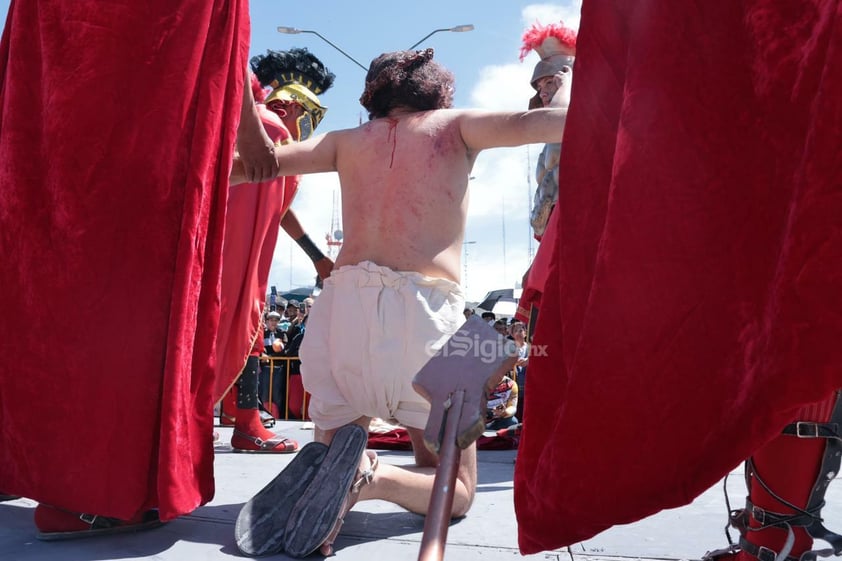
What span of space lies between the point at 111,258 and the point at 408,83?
3.59 ft

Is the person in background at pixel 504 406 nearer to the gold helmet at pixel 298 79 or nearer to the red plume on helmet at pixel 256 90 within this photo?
the gold helmet at pixel 298 79

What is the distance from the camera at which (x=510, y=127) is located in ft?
7.43

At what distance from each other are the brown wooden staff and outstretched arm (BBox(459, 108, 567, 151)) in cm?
118

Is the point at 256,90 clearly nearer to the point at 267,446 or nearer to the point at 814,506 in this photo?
the point at 267,446

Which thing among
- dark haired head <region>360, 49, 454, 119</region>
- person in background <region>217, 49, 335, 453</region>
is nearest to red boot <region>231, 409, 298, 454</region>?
person in background <region>217, 49, 335, 453</region>

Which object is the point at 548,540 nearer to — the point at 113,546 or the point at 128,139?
the point at 113,546

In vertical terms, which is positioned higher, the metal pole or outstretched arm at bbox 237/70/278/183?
outstretched arm at bbox 237/70/278/183

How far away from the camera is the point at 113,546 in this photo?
6.42ft

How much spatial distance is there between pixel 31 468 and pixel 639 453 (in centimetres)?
161

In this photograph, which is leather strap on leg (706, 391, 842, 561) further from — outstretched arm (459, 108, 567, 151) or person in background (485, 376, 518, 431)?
person in background (485, 376, 518, 431)

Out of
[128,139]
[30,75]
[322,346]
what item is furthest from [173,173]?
[322,346]

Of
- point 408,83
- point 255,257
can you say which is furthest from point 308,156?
point 255,257

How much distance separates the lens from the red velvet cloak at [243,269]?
3.33 meters

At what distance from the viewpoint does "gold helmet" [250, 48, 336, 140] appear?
13.5ft
